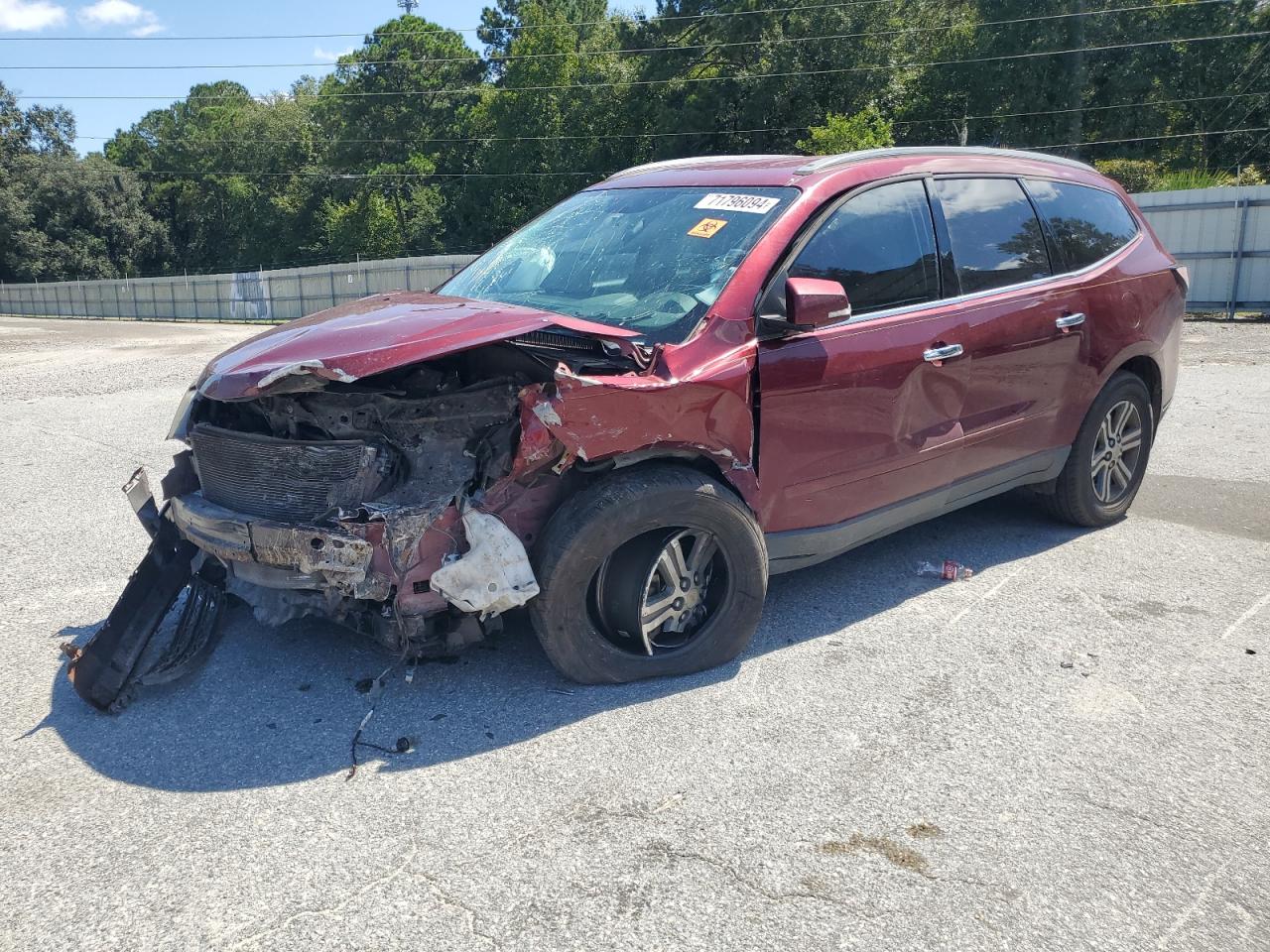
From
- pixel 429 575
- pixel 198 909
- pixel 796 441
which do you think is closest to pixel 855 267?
pixel 796 441

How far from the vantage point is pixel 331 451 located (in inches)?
137

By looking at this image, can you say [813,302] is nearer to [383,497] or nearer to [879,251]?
[879,251]

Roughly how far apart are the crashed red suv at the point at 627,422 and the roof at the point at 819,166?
0.02 m

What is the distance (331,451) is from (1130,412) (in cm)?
445

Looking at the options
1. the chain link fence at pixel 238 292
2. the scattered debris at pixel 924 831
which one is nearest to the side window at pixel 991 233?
the scattered debris at pixel 924 831

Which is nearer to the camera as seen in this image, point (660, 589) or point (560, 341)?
point (560, 341)

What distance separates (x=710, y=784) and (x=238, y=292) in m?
38.1

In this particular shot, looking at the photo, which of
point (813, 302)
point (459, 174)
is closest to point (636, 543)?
point (813, 302)

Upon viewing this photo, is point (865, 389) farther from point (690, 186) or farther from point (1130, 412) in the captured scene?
point (1130, 412)

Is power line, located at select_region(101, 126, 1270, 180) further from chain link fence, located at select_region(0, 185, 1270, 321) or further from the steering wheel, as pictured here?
the steering wheel

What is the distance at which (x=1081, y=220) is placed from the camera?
5340mm

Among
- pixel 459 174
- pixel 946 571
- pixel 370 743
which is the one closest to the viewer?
pixel 370 743

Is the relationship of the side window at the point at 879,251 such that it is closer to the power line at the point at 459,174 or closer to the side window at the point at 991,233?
the side window at the point at 991,233

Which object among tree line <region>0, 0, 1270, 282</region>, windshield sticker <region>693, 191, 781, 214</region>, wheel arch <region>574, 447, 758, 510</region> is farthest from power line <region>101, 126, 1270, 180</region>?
wheel arch <region>574, 447, 758, 510</region>
